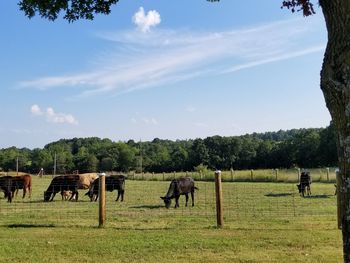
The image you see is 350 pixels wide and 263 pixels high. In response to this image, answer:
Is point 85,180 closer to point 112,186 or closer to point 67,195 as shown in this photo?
point 67,195

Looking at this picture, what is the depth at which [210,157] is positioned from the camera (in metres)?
114

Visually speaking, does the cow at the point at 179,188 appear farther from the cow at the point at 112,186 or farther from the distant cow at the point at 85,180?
the distant cow at the point at 85,180

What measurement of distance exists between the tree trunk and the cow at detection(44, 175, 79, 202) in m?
21.7

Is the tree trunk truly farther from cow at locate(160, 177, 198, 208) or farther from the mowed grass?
cow at locate(160, 177, 198, 208)

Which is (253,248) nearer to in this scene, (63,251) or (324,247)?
(324,247)

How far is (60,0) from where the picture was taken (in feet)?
24.9

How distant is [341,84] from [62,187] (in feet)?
75.3

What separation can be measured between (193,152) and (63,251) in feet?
339

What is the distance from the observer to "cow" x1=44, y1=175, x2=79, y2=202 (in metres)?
25.2

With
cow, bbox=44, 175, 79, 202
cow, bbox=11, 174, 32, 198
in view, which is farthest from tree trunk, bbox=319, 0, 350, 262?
cow, bbox=11, 174, 32, 198

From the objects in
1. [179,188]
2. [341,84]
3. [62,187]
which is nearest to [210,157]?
[62,187]

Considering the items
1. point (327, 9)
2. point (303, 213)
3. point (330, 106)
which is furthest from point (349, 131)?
point (303, 213)

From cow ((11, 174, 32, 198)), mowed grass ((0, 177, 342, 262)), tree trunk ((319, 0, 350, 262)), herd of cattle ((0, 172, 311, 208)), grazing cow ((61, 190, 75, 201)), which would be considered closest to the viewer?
tree trunk ((319, 0, 350, 262))

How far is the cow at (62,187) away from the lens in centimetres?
2523
